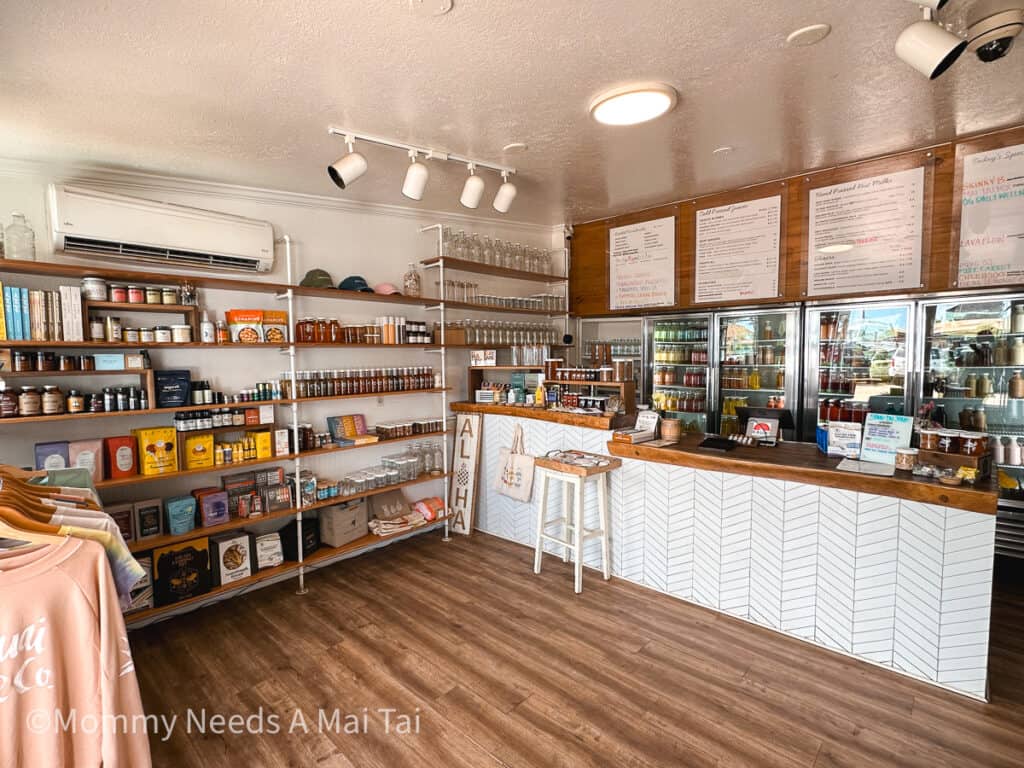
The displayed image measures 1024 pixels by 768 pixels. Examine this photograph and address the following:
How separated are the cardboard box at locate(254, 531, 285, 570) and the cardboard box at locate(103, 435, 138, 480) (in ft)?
3.00

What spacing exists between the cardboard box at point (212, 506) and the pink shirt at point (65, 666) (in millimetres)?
1801

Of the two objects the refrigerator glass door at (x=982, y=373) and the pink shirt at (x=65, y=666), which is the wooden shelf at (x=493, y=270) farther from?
the pink shirt at (x=65, y=666)

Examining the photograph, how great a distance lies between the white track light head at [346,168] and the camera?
255 centimetres

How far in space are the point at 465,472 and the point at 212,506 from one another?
1999mm

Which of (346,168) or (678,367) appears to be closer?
(346,168)

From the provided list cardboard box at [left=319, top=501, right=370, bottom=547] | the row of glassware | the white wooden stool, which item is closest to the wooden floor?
the white wooden stool

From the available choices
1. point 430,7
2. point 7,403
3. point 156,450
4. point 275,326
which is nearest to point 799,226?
point 430,7

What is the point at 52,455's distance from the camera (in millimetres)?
2697

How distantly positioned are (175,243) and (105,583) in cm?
236

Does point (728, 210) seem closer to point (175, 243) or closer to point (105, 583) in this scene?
point (175, 243)

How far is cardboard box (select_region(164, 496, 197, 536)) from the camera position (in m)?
3.03

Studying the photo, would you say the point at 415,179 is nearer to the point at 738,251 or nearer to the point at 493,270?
the point at 493,270

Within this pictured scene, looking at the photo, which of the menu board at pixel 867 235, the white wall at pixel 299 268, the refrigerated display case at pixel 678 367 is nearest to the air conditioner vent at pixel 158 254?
the white wall at pixel 299 268

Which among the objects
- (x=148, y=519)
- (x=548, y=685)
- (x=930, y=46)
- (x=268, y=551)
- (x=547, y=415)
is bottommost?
(x=548, y=685)
